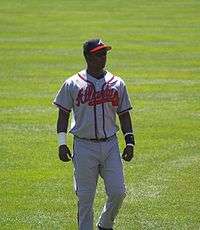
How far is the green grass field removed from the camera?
9828mm

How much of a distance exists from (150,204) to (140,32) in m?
21.3

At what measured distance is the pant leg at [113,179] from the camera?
757 centimetres

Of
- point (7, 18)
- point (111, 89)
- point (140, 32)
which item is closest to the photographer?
point (111, 89)

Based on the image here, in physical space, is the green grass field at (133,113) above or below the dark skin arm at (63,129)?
below

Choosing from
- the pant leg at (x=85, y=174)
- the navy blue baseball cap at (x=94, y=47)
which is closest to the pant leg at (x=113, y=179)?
the pant leg at (x=85, y=174)

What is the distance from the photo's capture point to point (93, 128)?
755cm

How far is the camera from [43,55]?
25359 mm

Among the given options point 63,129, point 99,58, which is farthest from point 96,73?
point 63,129

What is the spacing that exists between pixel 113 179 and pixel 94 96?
883 mm

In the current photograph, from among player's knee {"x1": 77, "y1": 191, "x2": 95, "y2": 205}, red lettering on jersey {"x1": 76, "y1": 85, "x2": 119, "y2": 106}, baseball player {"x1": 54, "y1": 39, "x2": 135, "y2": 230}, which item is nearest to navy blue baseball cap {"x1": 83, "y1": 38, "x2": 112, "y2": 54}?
baseball player {"x1": 54, "y1": 39, "x2": 135, "y2": 230}

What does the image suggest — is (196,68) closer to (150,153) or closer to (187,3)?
(150,153)

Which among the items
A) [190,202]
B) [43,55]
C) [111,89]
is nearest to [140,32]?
[43,55]

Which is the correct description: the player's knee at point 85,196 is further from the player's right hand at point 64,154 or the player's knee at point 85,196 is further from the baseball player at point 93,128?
the player's right hand at point 64,154

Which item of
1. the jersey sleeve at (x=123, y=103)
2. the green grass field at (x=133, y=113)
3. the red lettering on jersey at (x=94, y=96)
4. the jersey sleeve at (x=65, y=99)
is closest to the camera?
the red lettering on jersey at (x=94, y=96)
